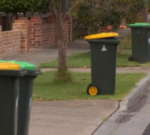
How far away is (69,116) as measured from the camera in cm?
877

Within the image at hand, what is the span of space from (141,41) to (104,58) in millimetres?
6424

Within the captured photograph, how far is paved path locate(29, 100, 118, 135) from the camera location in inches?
307

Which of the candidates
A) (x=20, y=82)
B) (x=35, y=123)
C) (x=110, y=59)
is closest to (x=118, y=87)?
(x=110, y=59)

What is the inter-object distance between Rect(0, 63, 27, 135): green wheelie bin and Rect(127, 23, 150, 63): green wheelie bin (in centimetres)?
1122

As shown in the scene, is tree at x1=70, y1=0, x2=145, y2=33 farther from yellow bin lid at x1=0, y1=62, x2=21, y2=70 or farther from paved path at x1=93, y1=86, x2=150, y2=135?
yellow bin lid at x1=0, y1=62, x2=21, y2=70

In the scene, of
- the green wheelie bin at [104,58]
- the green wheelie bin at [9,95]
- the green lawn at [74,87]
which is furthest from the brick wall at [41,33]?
the green wheelie bin at [9,95]

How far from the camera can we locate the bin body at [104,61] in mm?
10297

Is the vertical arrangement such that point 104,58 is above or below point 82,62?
above

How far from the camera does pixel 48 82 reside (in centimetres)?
1253

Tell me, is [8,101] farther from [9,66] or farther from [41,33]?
[41,33]

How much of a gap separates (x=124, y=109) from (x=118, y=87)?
7.36 ft

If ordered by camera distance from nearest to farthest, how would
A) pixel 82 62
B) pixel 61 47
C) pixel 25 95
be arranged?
pixel 25 95 → pixel 61 47 → pixel 82 62

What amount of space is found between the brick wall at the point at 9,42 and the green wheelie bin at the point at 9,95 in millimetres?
11826

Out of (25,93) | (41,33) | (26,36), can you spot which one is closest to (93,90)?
(25,93)
